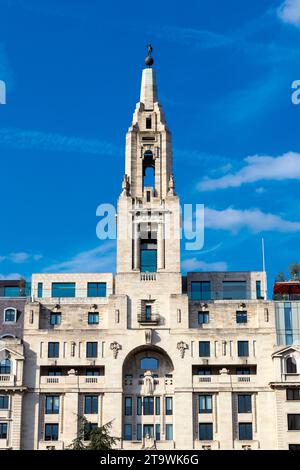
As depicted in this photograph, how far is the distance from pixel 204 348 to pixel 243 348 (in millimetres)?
4496

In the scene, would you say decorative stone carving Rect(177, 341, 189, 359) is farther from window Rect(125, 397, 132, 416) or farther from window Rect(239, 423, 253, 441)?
window Rect(239, 423, 253, 441)

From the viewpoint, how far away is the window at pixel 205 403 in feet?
329

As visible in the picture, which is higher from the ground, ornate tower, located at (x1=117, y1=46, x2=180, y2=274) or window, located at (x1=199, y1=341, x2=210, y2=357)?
ornate tower, located at (x1=117, y1=46, x2=180, y2=274)

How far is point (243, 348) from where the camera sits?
10262 cm

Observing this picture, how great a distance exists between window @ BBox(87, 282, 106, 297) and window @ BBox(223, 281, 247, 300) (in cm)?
1553

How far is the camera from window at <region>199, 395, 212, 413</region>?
100 m

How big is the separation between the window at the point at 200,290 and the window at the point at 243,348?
30.0 ft

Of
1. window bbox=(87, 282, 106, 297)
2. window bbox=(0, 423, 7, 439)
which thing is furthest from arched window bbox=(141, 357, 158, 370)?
window bbox=(0, 423, 7, 439)

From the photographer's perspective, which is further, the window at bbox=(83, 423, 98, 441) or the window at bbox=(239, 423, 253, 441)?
the window at bbox=(239, 423, 253, 441)

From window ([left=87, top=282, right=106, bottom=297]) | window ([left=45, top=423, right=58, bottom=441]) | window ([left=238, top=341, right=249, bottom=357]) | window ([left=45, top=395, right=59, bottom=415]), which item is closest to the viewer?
window ([left=45, top=423, right=58, bottom=441])

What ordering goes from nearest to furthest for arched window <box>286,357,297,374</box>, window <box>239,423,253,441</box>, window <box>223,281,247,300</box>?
window <box>239,423,253,441</box>
arched window <box>286,357,297,374</box>
window <box>223,281,247,300</box>

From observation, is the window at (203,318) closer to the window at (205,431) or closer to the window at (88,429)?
the window at (205,431)

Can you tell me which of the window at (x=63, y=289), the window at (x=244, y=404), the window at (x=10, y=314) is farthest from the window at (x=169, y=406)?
the window at (x=10, y=314)

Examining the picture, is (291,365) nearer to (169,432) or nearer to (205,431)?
(205,431)
